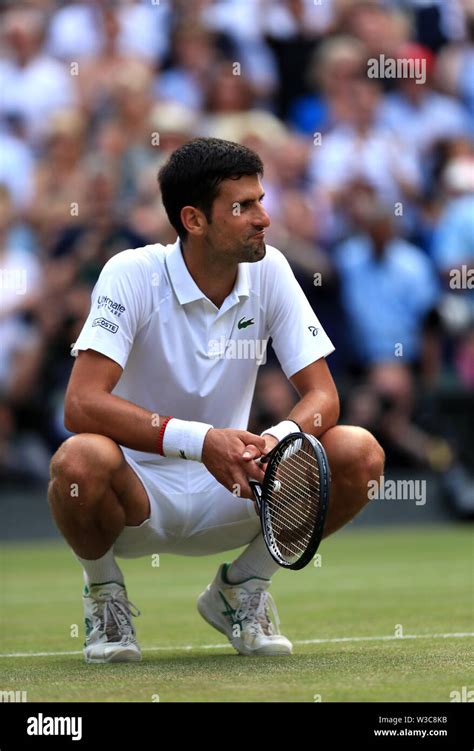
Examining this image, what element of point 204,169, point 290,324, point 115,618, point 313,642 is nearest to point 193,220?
point 204,169

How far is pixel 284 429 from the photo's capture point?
5.21 meters

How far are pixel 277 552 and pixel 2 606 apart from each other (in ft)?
10.6

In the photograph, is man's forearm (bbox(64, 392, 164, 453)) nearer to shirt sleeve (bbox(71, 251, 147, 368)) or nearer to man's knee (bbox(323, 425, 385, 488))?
shirt sleeve (bbox(71, 251, 147, 368))

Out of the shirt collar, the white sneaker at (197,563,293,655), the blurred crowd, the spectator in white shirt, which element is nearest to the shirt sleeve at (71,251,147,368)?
the shirt collar

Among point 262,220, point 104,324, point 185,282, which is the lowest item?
point 104,324

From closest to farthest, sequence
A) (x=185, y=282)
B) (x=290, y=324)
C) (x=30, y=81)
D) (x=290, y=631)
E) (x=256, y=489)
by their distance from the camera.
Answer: (x=256, y=489), (x=185, y=282), (x=290, y=324), (x=290, y=631), (x=30, y=81)

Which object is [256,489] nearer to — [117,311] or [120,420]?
[120,420]

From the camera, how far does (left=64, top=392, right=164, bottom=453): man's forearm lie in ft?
16.9

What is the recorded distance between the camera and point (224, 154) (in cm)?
534

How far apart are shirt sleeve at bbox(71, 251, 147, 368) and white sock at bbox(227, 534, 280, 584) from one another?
0.92 meters

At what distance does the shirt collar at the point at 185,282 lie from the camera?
5469mm

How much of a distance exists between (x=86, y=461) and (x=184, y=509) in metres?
0.54
